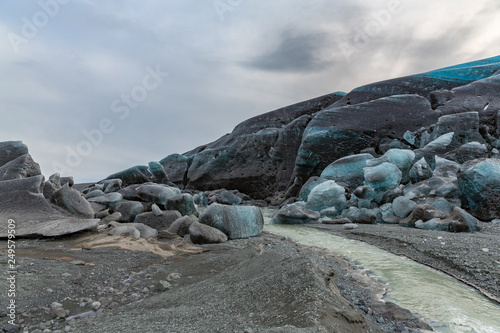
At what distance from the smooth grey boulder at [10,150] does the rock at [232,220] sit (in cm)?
770

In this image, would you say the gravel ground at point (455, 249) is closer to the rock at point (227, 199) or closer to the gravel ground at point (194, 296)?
the gravel ground at point (194, 296)

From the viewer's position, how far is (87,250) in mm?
7156

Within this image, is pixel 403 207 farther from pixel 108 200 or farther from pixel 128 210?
pixel 108 200

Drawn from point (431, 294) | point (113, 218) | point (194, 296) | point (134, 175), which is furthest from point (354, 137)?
point (194, 296)

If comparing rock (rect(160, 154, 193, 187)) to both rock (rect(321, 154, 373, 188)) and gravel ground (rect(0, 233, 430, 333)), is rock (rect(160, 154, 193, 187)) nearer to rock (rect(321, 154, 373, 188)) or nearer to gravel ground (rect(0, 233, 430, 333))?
rock (rect(321, 154, 373, 188))

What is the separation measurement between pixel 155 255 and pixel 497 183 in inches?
468

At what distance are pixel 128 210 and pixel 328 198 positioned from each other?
9.14 metres

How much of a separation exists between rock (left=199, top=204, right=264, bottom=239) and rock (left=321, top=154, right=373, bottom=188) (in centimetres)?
1049

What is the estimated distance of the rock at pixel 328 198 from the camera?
53.9 ft

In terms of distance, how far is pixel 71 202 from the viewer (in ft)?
32.5

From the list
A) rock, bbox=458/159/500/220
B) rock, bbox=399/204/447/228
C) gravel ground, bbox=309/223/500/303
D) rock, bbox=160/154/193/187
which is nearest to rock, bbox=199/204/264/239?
gravel ground, bbox=309/223/500/303

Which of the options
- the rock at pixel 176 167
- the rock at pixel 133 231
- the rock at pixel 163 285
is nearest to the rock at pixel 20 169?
the rock at pixel 133 231

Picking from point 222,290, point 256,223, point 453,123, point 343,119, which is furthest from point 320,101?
point 222,290

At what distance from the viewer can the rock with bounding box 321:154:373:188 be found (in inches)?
774
